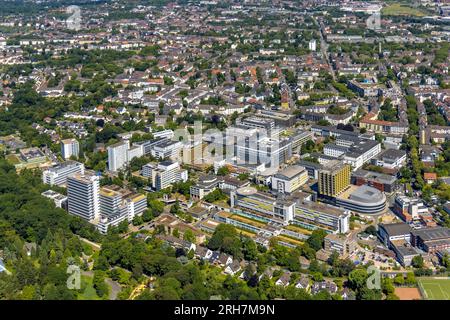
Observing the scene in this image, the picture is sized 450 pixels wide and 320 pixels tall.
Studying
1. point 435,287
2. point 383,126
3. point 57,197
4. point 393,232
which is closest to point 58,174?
point 57,197

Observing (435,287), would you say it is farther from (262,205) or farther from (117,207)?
(117,207)

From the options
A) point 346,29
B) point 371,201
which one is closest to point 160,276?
point 371,201

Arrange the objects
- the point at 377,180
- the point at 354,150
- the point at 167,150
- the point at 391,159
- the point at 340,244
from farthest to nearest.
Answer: the point at 167,150 < the point at 354,150 < the point at 391,159 < the point at 377,180 < the point at 340,244

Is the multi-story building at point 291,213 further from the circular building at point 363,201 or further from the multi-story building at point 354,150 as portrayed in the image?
the multi-story building at point 354,150

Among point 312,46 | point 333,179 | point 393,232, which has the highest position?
→ point 312,46

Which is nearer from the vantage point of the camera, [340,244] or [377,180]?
[340,244]

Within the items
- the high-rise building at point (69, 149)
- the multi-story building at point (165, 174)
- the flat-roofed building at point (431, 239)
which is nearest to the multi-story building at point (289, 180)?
the multi-story building at point (165, 174)
